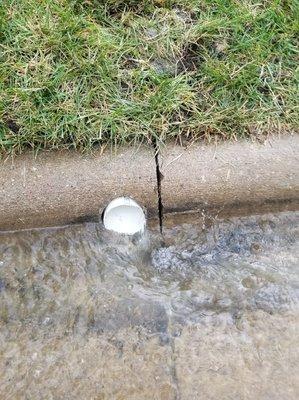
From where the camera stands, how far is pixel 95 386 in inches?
84.4

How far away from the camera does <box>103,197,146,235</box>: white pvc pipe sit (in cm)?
253

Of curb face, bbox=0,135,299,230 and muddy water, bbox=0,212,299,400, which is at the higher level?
curb face, bbox=0,135,299,230

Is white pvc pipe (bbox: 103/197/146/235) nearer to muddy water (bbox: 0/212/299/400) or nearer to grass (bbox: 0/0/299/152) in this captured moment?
muddy water (bbox: 0/212/299/400)

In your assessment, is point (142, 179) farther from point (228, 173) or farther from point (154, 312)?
point (154, 312)

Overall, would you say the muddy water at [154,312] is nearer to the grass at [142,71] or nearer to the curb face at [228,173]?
the curb face at [228,173]

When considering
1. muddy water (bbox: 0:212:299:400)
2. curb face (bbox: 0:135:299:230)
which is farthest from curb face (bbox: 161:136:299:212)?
muddy water (bbox: 0:212:299:400)

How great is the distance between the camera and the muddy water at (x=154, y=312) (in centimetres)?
216

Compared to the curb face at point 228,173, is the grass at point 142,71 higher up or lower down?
higher up

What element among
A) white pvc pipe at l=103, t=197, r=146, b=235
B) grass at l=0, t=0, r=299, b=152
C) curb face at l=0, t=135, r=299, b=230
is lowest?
white pvc pipe at l=103, t=197, r=146, b=235

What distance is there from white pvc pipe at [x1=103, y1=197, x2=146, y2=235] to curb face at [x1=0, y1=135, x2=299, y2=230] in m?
0.03

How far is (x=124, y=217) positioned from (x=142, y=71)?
2.33 feet

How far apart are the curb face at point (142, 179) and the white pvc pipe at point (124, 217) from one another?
3 cm

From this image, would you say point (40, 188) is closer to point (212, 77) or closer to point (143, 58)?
point (143, 58)

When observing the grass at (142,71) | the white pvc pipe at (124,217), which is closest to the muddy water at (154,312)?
the white pvc pipe at (124,217)
